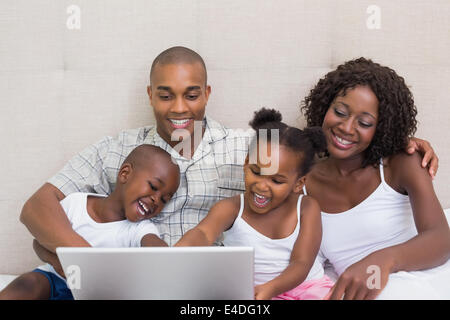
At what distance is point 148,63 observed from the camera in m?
1.71

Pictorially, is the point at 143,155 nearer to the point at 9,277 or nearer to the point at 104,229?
the point at 104,229

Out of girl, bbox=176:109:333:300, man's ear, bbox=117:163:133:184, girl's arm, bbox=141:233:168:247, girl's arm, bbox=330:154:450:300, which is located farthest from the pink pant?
man's ear, bbox=117:163:133:184

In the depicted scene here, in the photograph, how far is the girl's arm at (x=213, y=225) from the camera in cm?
123

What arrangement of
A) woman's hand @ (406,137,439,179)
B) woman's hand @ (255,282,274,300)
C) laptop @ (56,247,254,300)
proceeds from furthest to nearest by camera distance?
woman's hand @ (406,137,439,179) → woman's hand @ (255,282,274,300) → laptop @ (56,247,254,300)

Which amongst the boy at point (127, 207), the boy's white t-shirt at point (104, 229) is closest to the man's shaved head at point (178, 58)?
the boy at point (127, 207)

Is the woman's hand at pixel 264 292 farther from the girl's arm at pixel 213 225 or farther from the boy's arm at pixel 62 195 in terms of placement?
the boy's arm at pixel 62 195

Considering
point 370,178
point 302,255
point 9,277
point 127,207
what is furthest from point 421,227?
point 9,277

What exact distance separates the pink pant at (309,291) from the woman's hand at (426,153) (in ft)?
1.48

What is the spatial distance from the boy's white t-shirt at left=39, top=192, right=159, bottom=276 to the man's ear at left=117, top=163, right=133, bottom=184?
12 centimetres

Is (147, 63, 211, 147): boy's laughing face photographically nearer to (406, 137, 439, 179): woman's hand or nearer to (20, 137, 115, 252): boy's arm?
(20, 137, 115, 252): boy's arm

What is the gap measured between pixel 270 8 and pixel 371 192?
74cm

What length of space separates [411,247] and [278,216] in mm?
369

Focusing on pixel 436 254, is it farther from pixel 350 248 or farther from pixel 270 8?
pixel 270 8

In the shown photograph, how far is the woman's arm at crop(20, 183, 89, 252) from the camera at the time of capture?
A: 4.23ft
